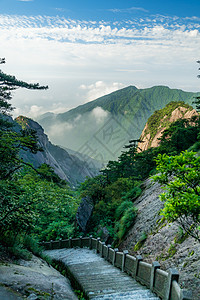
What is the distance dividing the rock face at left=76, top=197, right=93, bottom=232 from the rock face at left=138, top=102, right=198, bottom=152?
45.3m

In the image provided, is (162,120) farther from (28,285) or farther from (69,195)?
(28,285)

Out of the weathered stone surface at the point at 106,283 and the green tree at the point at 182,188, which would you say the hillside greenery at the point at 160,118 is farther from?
the green tree at the point at 182,188

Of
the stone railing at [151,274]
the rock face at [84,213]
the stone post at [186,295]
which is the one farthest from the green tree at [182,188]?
the rock face at [84,213]

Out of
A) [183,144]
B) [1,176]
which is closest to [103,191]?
[183,144]

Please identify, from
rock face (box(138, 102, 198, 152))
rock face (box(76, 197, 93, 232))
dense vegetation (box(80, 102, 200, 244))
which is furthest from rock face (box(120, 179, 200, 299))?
rock face (box(138, 102, 198, 152))

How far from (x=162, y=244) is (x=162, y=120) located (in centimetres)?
6413

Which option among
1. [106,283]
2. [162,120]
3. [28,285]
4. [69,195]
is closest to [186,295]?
[106,283]

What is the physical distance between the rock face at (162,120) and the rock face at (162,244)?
49.0 m

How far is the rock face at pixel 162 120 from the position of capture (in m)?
63.3

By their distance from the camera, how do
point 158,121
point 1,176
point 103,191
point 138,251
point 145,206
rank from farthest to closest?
point 158,121 → point 103,191 → point 145,206 → point 138,251 → point 1,176

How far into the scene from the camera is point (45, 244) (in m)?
15.9

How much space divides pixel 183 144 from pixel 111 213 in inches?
511

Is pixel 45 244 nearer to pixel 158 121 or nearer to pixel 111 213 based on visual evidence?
pixel 111 213

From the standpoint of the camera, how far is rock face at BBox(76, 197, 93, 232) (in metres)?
17.7
